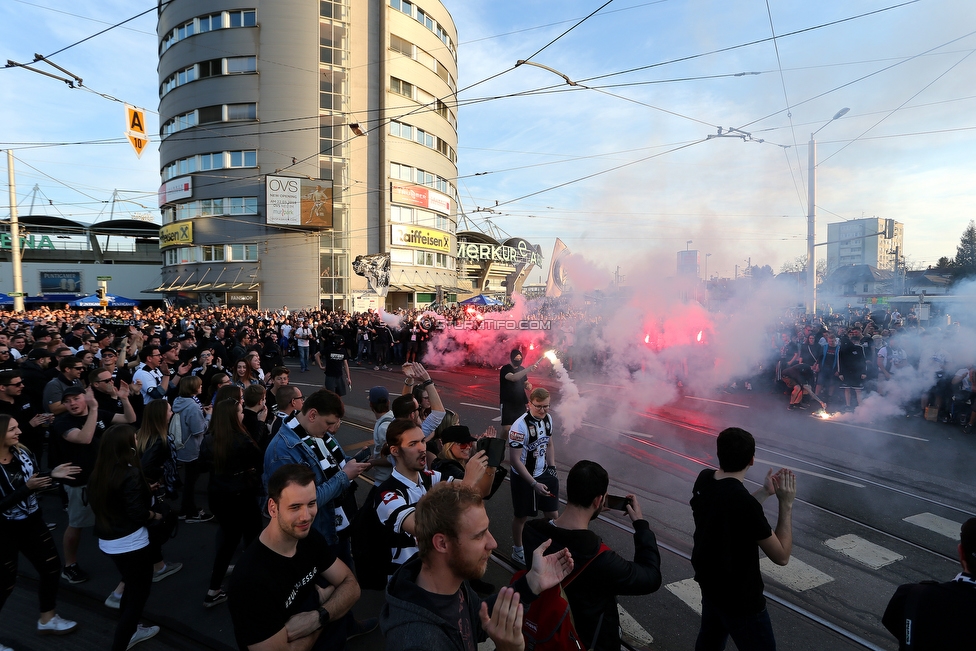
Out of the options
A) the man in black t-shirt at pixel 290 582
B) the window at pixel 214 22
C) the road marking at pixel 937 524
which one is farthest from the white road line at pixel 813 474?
the window at pixel 214 22

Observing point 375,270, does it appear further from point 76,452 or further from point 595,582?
point 595,582

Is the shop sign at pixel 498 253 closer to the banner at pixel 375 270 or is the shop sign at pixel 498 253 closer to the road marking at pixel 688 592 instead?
the banner at pixel 375 270

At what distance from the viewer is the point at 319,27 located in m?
35.5

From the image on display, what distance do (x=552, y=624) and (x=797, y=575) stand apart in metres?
3.84

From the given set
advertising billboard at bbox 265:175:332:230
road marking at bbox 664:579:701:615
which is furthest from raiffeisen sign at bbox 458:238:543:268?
road marking at bbox 664:579:701:615

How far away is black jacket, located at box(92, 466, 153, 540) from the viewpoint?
344 centimetres

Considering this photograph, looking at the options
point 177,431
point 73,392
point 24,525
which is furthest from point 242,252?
point 24,525

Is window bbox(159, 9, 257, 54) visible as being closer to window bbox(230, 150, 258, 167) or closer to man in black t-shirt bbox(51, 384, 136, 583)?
window bbox(230, 150, 258, 167)

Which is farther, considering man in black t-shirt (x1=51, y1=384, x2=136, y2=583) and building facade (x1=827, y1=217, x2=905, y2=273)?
building facade (x1=827, y1=217, x2=905, y2=273)

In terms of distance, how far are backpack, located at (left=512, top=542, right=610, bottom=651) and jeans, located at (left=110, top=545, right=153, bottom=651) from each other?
9.34ft

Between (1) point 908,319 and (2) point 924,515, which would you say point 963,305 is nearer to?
(1) point 908,319

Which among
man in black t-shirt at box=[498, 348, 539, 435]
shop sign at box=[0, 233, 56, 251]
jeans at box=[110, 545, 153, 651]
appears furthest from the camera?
shop sign at box=[0, 233, 56, 251]

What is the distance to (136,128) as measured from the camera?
14320 mm

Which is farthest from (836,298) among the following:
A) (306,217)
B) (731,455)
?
(731,455)
